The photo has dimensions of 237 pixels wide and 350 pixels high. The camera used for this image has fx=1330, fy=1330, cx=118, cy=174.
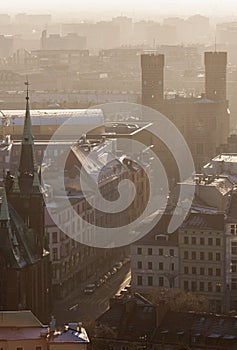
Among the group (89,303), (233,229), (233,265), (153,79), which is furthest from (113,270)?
(153,79)

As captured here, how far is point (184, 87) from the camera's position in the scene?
15338 centimetres

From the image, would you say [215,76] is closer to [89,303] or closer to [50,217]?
[50,217]

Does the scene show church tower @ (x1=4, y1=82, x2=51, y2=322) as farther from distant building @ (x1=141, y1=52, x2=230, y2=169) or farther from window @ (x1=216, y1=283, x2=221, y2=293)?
distant building @ (x1=141, y1=52, x2=230, y2=169)

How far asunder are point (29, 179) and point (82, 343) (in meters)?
8.58

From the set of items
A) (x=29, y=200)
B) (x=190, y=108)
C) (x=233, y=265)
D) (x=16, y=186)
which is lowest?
(x=233, y=265)

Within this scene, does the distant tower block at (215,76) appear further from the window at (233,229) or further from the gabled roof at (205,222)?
the window at (233,229)

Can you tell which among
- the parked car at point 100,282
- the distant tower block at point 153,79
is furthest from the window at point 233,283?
the distant tower block at point 153,79

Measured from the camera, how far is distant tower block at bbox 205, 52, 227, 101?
95.3 metres

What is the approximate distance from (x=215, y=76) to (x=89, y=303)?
45716 millimetres

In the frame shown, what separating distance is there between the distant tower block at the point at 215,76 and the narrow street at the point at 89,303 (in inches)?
1548

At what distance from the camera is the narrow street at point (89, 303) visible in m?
49.7

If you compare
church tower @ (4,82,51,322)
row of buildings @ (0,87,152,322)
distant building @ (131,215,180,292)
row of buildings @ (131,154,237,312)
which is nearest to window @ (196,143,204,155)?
row of buildings @ (0,87,152,322)

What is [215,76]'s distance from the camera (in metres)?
95.8

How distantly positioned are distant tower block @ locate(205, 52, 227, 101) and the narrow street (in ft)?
129
